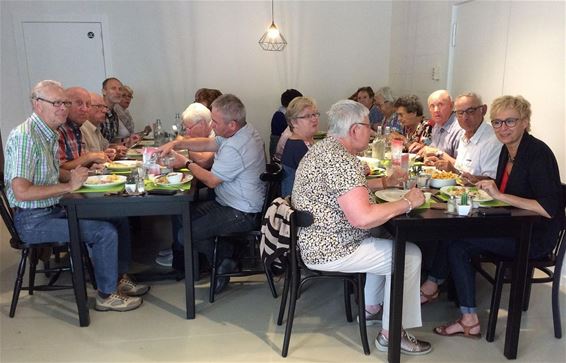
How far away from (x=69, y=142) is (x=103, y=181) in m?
0.66

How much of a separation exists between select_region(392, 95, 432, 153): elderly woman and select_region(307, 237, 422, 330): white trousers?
5.52 feet

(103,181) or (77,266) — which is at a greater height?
(103,181)

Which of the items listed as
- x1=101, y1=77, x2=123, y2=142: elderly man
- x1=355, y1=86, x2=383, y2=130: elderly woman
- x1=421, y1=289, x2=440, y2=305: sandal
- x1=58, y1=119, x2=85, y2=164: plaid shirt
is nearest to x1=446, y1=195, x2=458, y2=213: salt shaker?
x1=421, y1=289, x2=440, y2=305: sandal

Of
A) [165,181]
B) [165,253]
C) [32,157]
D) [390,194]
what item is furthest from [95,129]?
[390,194]

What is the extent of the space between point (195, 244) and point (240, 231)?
294mm

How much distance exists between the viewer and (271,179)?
8.26 ft

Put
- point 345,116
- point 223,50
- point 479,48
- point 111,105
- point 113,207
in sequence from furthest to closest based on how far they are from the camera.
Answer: point 223,50, point 111,105, point 479,48, point 113,207, point 345,116

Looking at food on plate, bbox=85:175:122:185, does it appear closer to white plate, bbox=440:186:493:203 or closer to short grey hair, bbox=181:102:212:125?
short grey hair, bbox=181:102:212:125

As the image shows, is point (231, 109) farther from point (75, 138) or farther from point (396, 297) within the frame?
point (396, 297)

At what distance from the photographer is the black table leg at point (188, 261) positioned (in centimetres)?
228

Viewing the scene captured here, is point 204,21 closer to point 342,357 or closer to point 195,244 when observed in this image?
point 195,244

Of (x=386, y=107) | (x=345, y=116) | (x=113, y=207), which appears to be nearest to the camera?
(x=345, y=116)

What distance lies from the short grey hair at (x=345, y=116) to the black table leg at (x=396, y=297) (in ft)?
1.57

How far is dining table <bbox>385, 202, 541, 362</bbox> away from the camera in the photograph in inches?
73.0
